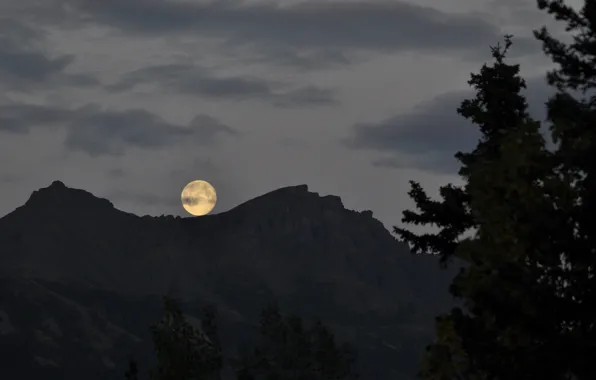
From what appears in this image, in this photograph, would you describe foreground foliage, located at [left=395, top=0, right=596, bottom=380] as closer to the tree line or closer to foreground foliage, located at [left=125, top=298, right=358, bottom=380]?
the tree line

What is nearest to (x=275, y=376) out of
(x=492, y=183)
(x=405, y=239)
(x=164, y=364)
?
(x=164, y=364)

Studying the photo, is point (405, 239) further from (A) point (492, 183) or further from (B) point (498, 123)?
(A) point (492, 183)

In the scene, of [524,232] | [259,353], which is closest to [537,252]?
[524,232]

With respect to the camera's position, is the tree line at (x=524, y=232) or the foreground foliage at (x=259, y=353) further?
the foreground foliage at (x=259, y=353)

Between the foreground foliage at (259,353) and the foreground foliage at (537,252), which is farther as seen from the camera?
the foreground foliage at (259,353)

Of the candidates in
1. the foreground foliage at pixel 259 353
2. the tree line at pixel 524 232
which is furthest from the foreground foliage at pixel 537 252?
the foreground foliage at pixel 259 353

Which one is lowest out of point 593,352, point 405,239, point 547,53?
point 593,352

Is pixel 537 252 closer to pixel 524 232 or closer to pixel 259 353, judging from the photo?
pixel 524 232

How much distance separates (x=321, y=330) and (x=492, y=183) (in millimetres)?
107721

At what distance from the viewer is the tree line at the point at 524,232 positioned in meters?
31.8

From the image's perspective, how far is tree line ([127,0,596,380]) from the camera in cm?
3181

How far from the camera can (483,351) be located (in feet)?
113

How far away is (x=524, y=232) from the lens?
3612 centimetres

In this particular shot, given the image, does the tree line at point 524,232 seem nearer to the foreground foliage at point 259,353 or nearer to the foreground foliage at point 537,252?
the foreground foliage at point 537,252
